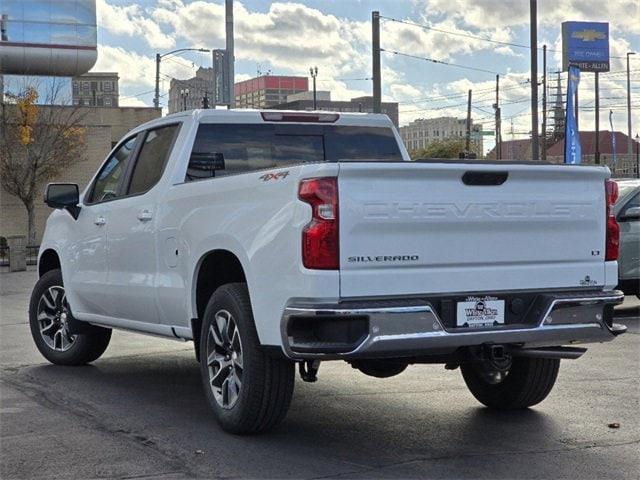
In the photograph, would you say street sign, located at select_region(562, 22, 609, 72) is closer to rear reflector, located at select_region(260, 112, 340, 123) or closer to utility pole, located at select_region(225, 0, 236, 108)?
utility pole, located at select_region(225, 0, 236, 108)

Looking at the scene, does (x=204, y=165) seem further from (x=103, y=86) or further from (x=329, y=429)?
(x=103, y=86)

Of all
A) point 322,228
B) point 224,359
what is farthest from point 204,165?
point 322,228

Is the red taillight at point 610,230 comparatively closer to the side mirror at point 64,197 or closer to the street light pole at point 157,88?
the side mirror at point 64,197

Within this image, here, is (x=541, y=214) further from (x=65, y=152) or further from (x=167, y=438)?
(x=65, y=152)

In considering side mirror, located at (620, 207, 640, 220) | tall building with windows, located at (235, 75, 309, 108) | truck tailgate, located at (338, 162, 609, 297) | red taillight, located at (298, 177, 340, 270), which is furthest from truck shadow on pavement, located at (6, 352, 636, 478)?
tall building with windows, located at (235, 75, 309, 108)

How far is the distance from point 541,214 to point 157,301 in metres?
2.82

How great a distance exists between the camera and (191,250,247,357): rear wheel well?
A: 6.50 meters

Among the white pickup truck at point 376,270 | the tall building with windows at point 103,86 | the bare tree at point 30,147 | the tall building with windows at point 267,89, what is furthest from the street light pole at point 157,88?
the tall building with windows at point 267,89

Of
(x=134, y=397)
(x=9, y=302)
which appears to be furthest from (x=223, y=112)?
(x=9, y=302)

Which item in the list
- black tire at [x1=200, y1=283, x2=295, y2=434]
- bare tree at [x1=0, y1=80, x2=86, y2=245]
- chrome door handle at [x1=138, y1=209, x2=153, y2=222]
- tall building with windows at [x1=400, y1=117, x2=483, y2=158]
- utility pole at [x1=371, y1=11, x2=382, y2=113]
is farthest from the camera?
tall building with windows at [x1=400, y1=117, x2=483, y2=158]

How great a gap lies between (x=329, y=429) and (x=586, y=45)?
287 feet

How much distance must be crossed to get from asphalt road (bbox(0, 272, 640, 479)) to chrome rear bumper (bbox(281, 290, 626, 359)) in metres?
0.63

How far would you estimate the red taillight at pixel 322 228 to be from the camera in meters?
5.43

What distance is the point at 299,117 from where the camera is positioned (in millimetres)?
7930
